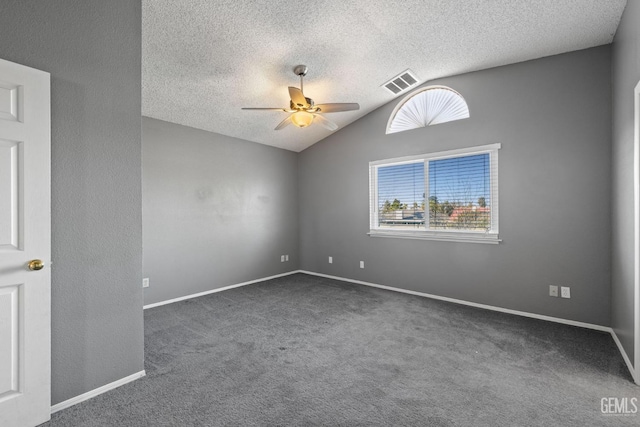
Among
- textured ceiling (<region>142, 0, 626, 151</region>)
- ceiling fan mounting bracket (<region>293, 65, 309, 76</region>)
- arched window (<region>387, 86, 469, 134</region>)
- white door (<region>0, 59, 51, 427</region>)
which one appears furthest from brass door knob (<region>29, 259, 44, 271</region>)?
arched window (<region>387, 86, 469, 134</region>)

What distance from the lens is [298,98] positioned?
3053 mm

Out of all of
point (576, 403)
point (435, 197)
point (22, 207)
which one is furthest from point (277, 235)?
point (576, 403)

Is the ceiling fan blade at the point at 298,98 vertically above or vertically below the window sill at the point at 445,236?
above

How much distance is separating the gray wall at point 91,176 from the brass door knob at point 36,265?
12 centimetres

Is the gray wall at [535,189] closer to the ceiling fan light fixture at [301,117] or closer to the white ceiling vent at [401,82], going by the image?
the white ceiling vent at [401,82]

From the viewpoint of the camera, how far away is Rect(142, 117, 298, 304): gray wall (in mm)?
3973

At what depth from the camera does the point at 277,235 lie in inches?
223

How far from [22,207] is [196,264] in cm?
283

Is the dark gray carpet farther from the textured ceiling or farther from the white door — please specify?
the textured ceiling

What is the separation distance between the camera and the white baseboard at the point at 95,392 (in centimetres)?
186

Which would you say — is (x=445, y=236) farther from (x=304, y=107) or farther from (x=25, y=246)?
(x=25, y=246)

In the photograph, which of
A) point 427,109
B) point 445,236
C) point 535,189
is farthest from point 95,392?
point 427,109

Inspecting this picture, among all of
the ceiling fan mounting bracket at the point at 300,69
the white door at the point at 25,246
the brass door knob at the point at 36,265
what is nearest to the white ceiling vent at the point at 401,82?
the ceiling fan mounting bracket at the point at 300,69

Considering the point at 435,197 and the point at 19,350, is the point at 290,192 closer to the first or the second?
the point at 435,197
